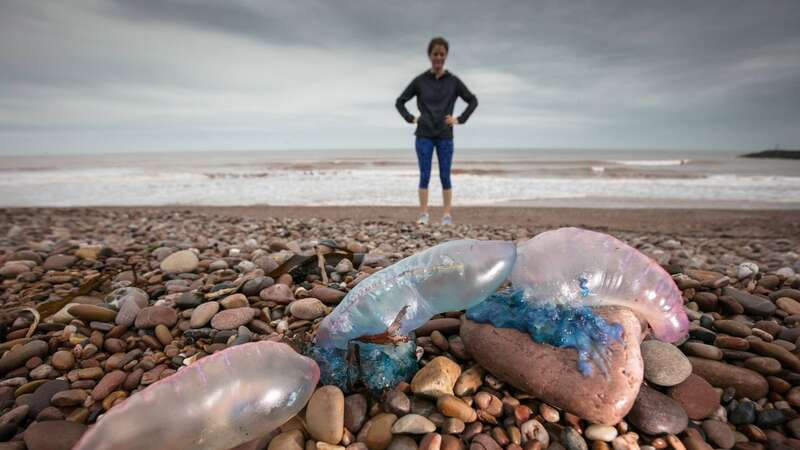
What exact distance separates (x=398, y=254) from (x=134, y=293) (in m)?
1.82

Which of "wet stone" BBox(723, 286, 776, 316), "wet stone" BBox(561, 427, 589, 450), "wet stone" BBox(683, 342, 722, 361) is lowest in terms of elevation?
"wet stone" BBox(561, 427, 589, 450)

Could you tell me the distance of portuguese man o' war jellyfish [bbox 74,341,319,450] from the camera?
1.10 metres

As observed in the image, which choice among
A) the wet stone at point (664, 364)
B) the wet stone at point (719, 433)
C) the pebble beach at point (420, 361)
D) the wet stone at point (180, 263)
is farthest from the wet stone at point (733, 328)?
the wet stone at point (180, 263)

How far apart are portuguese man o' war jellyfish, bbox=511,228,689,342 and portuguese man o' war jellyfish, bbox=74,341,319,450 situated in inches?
40.1

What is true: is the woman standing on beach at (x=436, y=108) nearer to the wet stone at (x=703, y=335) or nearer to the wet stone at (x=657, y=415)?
the wet stone at (x=703, y=335)

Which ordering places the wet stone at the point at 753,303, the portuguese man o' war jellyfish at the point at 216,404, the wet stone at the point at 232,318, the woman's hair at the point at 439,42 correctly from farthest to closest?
the woman's hair at the point at 439,42
the wet stone at the point at 753,303
the wet stone at the point at 232,318
the portuguese man o' war jellyfish at the point at 216,404

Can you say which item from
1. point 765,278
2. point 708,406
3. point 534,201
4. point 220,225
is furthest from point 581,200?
point 708,406

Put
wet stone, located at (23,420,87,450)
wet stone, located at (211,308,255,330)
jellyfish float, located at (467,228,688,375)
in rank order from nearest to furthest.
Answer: wet stone, located at (23,420,87,450)
jellyfish float, located at (467,228,688,375)
wet stone, located at (211,308,255,330)

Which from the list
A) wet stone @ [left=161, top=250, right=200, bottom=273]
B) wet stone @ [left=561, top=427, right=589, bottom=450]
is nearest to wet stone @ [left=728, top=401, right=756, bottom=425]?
wet stone @ [left=561, top=427, right=589, bottom=450]

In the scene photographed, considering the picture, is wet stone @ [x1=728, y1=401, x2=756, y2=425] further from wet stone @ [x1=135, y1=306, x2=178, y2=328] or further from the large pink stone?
wet stone @ [x1=135, y1=306, x2=178, y2=328]

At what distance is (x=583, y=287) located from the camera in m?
1.61

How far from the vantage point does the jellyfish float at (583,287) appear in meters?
1.60

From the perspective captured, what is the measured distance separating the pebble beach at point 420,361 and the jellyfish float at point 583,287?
9 cm

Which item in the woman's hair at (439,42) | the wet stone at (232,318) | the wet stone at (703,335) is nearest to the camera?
the wet stone at (703,335)
